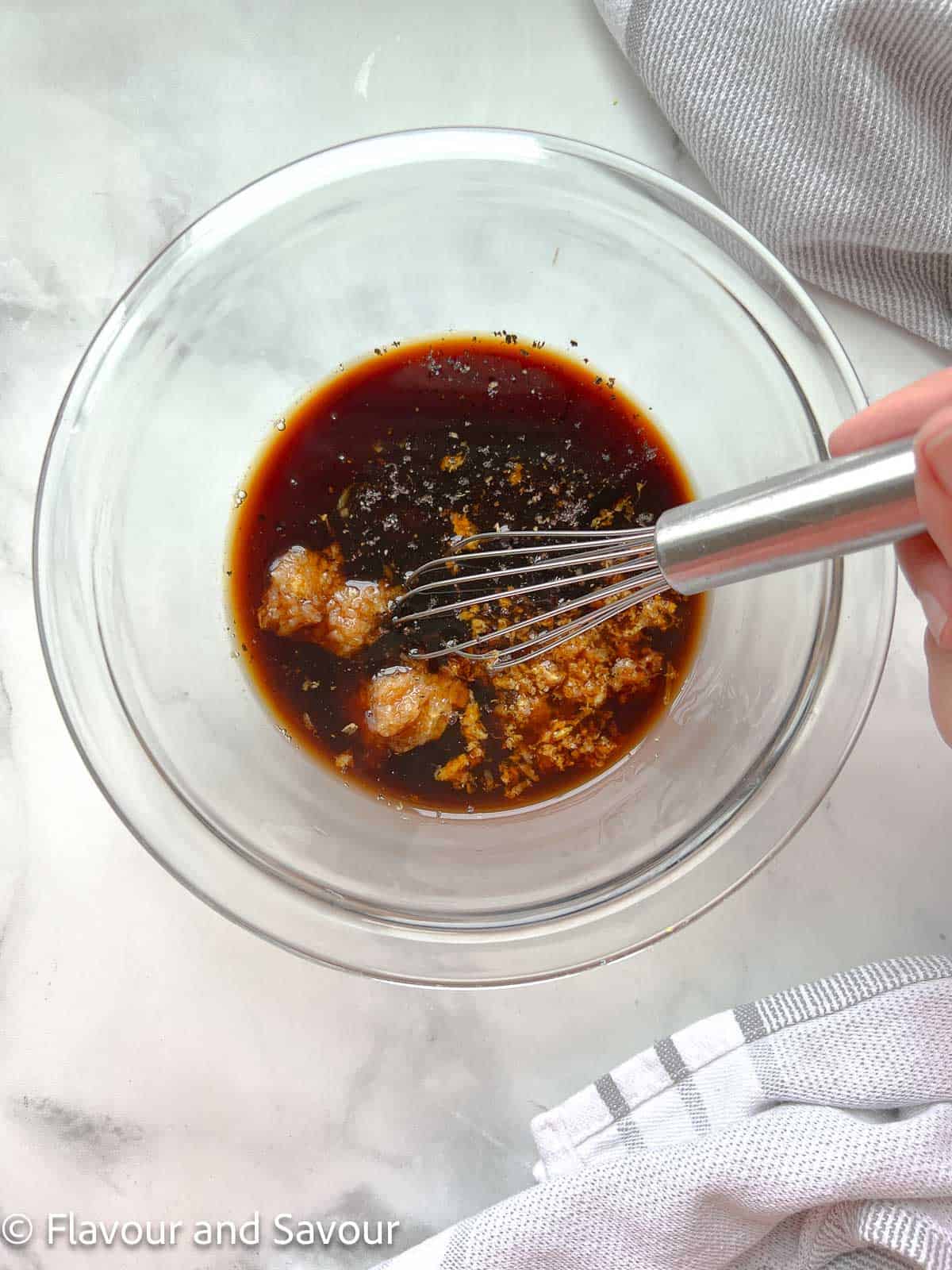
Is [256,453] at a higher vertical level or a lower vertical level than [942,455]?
higher

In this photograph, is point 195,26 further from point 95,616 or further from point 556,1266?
point 556,1266

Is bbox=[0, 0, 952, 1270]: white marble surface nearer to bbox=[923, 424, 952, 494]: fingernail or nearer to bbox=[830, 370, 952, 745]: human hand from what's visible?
bbox=[830, 370, 952, 745]: human hand

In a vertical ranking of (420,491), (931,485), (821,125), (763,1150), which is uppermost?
(821,125)

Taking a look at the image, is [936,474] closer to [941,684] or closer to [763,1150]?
[941,684]

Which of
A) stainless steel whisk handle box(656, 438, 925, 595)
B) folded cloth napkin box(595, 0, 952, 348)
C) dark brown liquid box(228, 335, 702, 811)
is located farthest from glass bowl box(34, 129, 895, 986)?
stainless steel whisk handle box(656, 438, 925, 595)

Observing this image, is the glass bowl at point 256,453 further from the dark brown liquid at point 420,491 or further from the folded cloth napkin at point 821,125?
the folded cloth napkin at point 821,125

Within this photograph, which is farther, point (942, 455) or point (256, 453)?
point (256, 453)

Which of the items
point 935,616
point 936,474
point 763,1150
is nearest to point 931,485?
point 936,474
